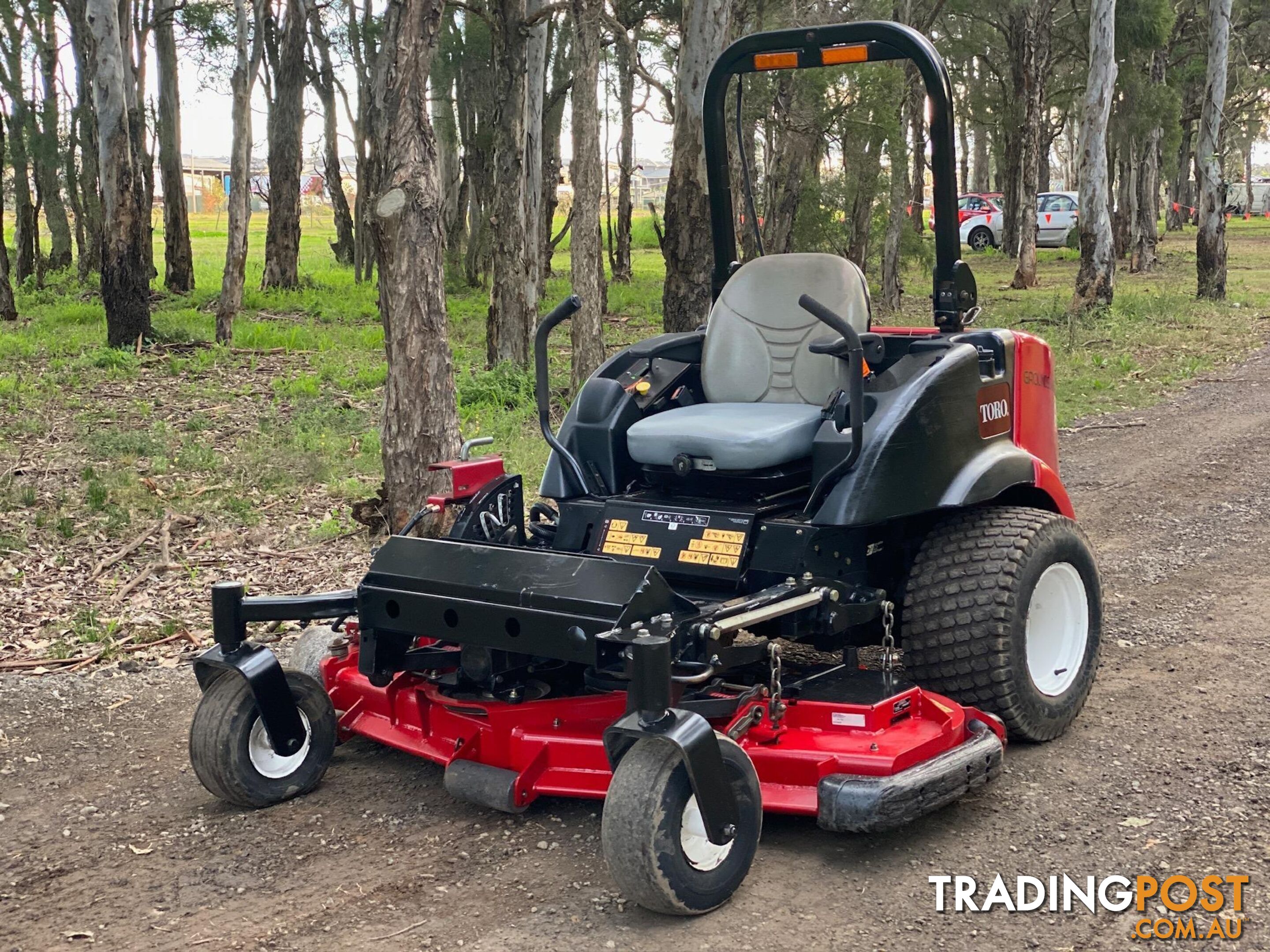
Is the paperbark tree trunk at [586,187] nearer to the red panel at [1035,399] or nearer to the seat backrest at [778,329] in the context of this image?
the seat backrest at [778,329]

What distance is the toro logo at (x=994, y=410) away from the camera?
189 inches

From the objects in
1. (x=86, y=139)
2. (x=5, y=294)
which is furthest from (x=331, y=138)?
(x=5, y=294)

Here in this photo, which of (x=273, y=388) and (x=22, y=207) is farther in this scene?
(x=22, y=207)

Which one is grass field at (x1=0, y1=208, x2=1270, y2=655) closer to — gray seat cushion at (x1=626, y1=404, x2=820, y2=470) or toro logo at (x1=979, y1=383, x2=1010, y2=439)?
gray seat cushion at (x1=626, y1=404, x2=820, y2=470)

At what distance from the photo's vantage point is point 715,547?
4457mm

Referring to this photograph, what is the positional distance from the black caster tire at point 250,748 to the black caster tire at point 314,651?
→ 399 mm

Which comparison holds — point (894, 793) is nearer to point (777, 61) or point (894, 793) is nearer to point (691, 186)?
point (777, 61)

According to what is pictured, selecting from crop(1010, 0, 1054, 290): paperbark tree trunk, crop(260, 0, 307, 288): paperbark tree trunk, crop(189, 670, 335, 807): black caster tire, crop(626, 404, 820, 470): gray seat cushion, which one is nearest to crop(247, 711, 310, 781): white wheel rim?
crop(189, 670, 335, 807): black caster tire

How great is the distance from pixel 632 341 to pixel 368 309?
5006mm

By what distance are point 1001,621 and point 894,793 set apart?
96cm

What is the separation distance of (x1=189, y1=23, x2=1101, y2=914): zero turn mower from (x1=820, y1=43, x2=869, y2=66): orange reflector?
1cm

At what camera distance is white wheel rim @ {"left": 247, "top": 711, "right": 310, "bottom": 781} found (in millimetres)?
4352

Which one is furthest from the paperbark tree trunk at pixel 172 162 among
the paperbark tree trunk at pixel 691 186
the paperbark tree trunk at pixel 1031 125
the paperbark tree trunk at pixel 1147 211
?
the paperbark tree trunk at pixel 1147 211

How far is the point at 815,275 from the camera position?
203 inches
